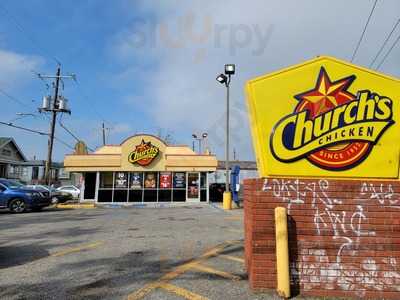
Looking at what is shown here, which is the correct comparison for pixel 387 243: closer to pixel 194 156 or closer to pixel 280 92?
pixel 280 92

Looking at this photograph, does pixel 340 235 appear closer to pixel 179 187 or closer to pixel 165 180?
pixel 179 187

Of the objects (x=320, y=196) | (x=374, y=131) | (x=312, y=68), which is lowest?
(x=320, y=196)

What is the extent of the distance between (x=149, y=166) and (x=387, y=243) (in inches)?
837

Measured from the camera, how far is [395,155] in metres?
5.04

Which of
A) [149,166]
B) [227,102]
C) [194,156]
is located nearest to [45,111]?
[149,166]

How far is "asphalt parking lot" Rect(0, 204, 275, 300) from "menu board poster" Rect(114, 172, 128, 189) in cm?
1465

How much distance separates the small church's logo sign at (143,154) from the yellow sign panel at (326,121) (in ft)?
66.1

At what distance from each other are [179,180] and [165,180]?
1.07 m

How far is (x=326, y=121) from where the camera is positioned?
5129 mm

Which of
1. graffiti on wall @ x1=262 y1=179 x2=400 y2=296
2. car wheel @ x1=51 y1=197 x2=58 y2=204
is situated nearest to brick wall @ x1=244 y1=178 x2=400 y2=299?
graffiti on wall @ x1=262 y1=179 x2=400 y2=296

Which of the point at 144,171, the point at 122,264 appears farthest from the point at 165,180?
the point at 122,264

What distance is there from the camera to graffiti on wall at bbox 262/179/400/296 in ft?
15.1

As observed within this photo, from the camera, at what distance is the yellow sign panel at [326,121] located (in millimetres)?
5055

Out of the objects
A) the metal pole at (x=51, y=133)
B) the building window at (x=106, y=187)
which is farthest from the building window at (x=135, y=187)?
the metal pole at (x=51, y=133)
